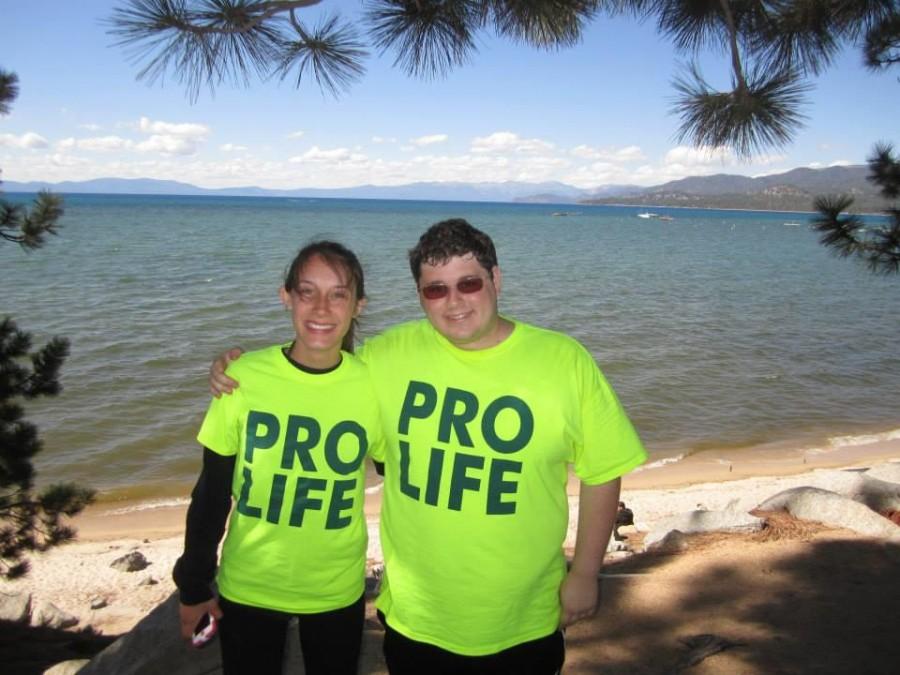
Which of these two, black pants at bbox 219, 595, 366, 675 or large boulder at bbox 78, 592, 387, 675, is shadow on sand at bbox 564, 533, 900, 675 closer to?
large boulder at bbox 78, 592, 387, 675

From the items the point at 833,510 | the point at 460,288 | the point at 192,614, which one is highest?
the point at 460,288

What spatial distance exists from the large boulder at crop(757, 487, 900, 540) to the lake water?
407 cm

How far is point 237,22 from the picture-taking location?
127 inches

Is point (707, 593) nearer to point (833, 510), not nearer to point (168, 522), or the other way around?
point (833, 510)

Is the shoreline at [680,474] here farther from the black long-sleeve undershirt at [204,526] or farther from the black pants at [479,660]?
the black pants at [479,660]

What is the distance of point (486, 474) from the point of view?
5.87ft

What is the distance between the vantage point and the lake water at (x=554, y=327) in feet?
32.9

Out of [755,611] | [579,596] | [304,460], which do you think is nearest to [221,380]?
[304,460]

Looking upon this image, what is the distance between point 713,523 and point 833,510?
933 mm

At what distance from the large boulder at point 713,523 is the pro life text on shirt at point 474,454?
432cm

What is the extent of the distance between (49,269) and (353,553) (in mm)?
29624

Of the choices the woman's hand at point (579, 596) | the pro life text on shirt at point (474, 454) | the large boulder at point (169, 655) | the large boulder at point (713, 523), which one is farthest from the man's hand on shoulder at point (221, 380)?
the large boulder at point (713, 523)

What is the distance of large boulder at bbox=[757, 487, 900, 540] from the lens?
5.02 meters

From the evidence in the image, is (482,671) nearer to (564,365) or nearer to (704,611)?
(564,365)
